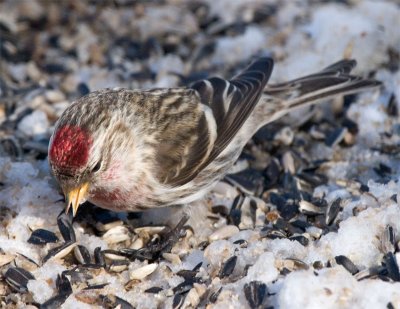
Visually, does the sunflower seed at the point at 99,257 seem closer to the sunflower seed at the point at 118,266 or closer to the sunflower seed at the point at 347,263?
the sunflower seed at the point at 118,266

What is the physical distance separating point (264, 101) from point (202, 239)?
99 cm

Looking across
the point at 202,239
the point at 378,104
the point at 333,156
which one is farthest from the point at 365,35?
the point at 202,239

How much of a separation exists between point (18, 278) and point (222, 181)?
1299 millimetres

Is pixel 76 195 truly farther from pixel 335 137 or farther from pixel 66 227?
pixel 335 137

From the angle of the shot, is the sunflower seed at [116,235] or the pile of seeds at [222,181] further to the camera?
the sunflower seed at [116,235]

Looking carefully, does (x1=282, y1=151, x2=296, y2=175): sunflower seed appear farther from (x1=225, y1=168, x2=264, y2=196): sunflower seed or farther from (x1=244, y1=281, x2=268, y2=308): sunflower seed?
(x1=244, y1=281, x2=268, y2=308): sunflower seed

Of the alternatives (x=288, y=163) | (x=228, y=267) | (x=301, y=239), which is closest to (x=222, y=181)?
(x=288, y=163)

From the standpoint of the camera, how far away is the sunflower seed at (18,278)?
337 cm

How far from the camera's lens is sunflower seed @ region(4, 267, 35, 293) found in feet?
11.0

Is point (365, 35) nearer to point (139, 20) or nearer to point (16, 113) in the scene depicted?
point (139, 20)

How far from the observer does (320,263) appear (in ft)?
11.0

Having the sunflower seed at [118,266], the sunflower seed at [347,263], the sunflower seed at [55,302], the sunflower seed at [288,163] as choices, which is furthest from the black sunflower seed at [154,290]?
the sunflower seed at [288,163]

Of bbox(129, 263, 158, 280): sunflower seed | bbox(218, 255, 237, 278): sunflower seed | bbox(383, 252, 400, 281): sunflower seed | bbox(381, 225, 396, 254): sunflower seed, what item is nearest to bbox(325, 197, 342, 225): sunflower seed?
bbox(381, 225, 396, 254): sunflower seed

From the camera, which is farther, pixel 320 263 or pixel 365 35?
pixel 365 35
